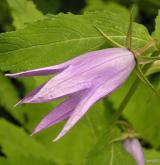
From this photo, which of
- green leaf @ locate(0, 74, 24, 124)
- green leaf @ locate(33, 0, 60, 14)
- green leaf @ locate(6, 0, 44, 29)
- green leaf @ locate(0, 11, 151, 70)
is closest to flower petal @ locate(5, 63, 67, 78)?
green leaf @ locate(0, 11, 151, 70)

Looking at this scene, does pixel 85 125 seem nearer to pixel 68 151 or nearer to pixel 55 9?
pixel 68 151

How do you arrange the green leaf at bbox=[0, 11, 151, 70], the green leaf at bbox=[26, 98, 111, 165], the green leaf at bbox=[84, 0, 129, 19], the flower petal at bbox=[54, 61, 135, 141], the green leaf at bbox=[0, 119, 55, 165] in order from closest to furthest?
the flower petal at bbox=[54, 61, 135, 141]
the green leaf at bbox=[0, 11, 151, 70]
the green leaf at bbox=[0, 119, 55, 165]
the green leaf at bbox=[26, 98, 111, 165]
the green leaf at bbox=[84, 0, 129, 19]

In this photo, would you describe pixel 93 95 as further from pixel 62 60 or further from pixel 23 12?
pixel 23 12

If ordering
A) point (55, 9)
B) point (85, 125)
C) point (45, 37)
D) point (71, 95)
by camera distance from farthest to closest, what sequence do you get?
point (55, 9) < point (85, 125) < point (45, 37) < point (71, 95)

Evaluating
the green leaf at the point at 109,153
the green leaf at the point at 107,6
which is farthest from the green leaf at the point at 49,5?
the green leaf at the point at 109,153

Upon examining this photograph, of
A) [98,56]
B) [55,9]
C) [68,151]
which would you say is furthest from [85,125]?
[55,9]

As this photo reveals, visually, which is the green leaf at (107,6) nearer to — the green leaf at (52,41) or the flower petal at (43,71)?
the green leaf at (52,41)

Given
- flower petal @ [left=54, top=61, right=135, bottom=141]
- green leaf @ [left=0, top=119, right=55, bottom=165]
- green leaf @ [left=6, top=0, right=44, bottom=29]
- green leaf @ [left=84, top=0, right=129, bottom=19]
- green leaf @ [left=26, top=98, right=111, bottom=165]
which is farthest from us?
green leaf @ [left=84, top=0, right=129, bottom=19]

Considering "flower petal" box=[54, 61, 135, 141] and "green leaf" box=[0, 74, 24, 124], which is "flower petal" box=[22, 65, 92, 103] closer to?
"flower petal" box=[54, 61, 135, 141]
